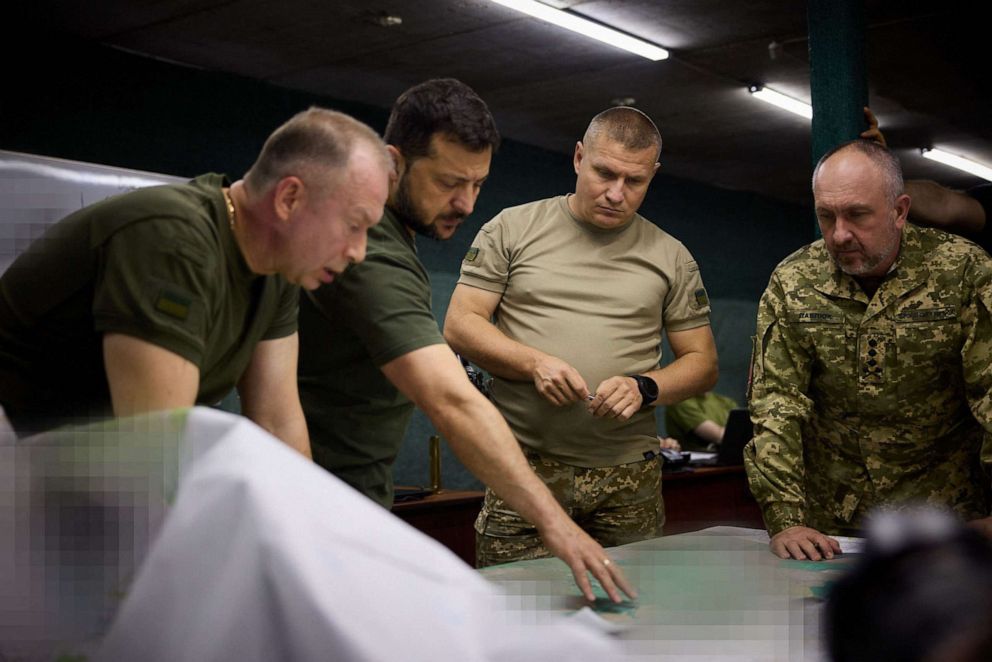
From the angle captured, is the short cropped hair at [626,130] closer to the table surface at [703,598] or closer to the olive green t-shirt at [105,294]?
the table surface at [703,598]

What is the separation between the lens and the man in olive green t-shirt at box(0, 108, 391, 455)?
132cm

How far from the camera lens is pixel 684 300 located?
262cm

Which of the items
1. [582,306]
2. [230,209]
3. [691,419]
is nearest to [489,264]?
[582,306]

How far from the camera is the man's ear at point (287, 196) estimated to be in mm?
1499

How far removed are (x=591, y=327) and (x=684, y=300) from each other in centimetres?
27

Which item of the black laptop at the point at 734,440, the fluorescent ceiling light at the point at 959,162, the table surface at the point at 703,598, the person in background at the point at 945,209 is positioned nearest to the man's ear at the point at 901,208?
the person in background at the point at 945,209

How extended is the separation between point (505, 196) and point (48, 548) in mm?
6023

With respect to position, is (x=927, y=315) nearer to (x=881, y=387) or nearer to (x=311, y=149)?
(x=881, y=387)

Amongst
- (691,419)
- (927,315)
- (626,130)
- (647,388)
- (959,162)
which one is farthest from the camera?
(959,162)

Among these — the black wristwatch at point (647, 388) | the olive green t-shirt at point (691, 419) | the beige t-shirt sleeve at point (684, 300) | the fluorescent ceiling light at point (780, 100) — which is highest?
the fluorescent ceiling light at point (780, 100)

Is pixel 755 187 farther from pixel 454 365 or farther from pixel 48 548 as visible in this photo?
pixel 48 548

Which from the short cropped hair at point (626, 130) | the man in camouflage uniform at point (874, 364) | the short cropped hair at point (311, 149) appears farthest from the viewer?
the short cropped hair at point (626, 130)

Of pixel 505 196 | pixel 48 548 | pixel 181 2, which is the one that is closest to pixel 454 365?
pixel 48 548

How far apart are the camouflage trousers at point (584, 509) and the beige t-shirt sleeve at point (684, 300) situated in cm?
37
